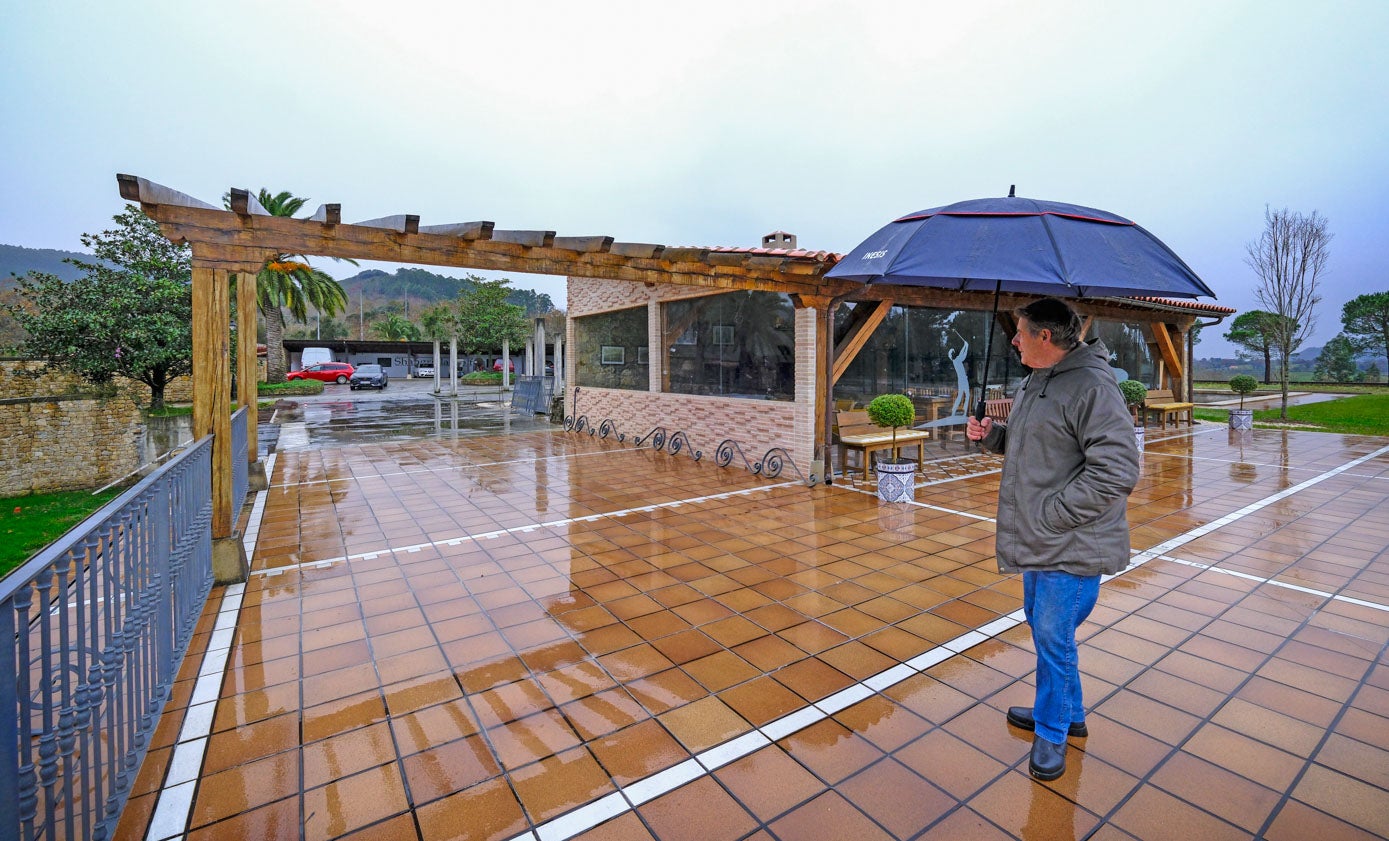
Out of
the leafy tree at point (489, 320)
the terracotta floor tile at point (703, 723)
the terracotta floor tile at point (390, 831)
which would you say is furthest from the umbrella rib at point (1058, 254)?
the leafy tree at point (489, 320)

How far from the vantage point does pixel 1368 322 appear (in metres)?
35.0

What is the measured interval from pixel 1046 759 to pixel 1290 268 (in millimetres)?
19530

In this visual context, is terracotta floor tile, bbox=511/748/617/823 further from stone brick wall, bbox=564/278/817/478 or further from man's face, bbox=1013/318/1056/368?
stone brick wall, bbox=564/278/817/478

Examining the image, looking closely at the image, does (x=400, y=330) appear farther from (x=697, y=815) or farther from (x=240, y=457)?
(x=697, y=815)

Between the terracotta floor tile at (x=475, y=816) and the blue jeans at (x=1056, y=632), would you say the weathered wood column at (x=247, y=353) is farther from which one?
the blue jeans at (x=1056, y=632)

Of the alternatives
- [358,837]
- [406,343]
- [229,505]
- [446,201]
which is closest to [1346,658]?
[358,837]

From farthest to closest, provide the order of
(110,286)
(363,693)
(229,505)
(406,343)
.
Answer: (406,343) < (110,286) < (229,505) < (363,693)

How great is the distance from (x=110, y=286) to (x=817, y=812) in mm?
15764

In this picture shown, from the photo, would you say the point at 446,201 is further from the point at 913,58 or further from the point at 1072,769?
the point at 1072,769

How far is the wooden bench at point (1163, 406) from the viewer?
39.8 ft

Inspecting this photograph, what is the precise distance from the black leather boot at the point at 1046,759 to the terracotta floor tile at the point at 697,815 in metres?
1.03

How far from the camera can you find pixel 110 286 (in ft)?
39.2

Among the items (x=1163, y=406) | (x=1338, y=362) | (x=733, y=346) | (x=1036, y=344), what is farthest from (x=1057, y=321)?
(x=1338, y=362)

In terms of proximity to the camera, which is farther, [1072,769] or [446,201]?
[446,201]
